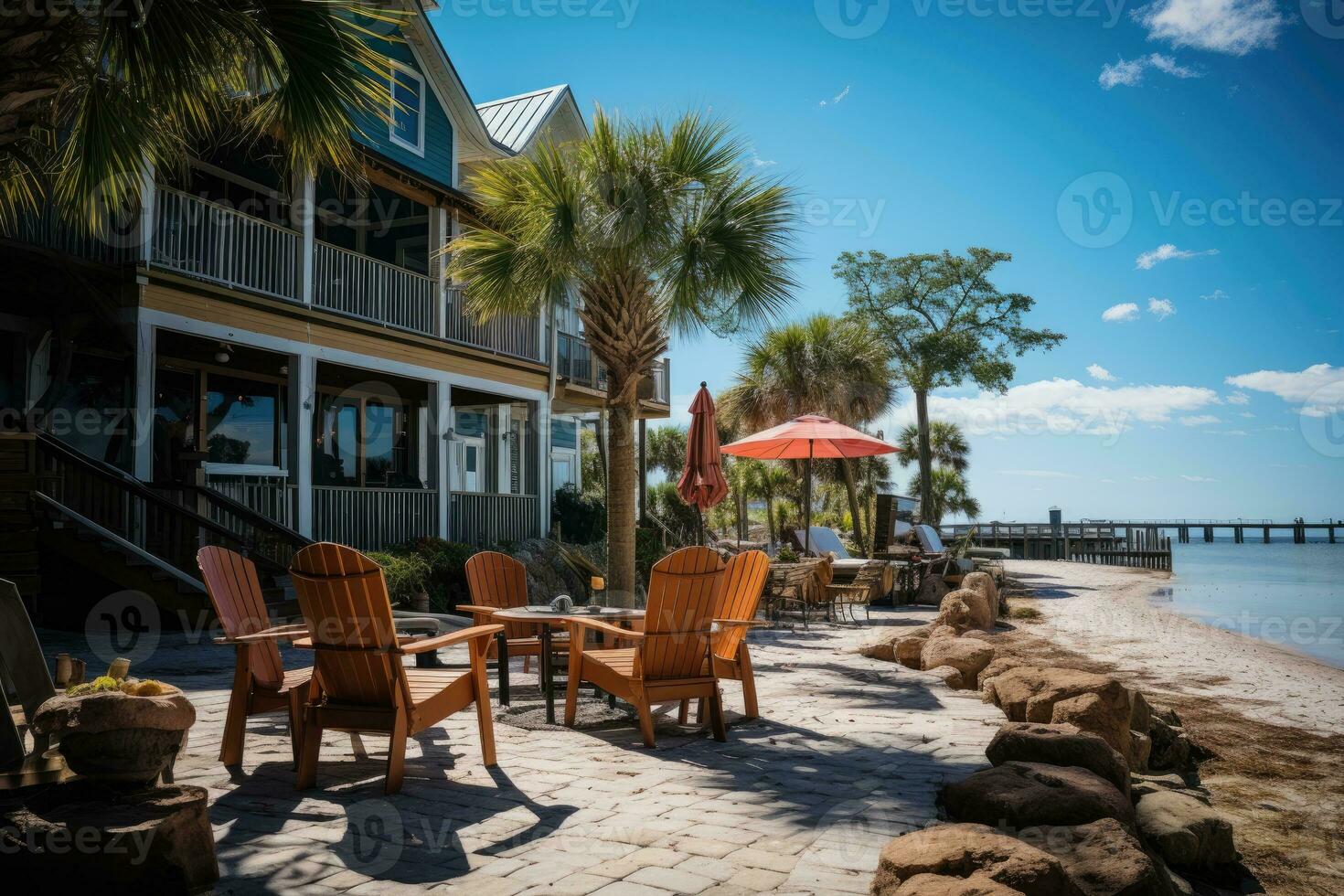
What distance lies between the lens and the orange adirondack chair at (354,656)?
4043 mm

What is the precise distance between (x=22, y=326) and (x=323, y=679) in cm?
966

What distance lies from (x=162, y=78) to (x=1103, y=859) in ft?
16.5

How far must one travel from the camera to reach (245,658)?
14.5 ft

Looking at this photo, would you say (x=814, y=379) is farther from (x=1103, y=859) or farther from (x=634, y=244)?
(x=1103, y=859)

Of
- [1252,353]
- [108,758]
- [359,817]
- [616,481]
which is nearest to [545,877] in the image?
[359,817]

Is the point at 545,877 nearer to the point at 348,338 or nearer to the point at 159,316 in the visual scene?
the point at 159,316

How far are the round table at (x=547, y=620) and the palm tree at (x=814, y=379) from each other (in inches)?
749

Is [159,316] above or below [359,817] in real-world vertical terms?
above

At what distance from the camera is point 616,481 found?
955 centimetres
